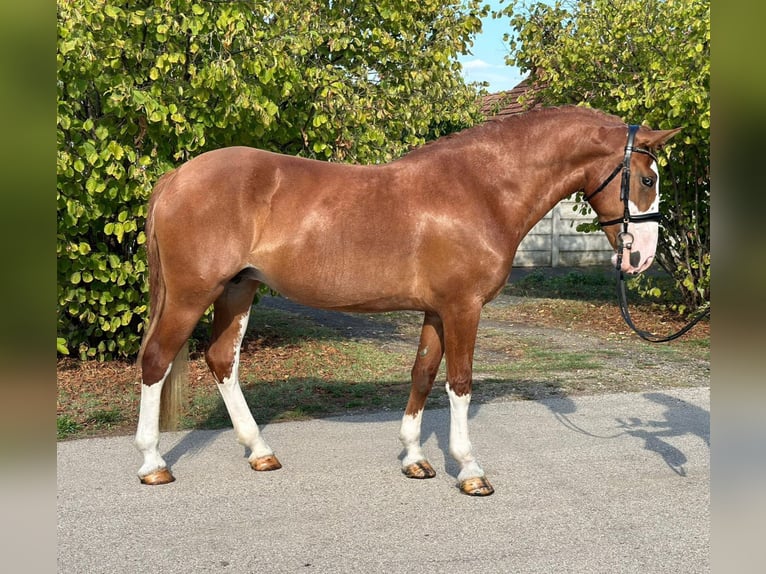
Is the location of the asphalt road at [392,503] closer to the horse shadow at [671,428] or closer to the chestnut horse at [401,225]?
the horse shadow at [671,428]

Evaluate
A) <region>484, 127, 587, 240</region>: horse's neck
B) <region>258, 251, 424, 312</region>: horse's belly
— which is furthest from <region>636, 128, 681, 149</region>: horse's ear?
<region>258, 251, 424, 312</region>: horse's belly

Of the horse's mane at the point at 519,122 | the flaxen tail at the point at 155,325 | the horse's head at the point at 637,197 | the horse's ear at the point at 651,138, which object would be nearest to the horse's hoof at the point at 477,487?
the horse's head at the point at 637,197

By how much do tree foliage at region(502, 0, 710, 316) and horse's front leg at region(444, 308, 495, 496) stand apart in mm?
5321

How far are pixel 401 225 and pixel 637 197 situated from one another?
1.39 m

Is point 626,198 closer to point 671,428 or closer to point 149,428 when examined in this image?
point 671,428

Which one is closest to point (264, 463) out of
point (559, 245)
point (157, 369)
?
point (157, 369)

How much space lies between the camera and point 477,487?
13.5 feet

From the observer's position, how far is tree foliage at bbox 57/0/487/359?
602 centimetres

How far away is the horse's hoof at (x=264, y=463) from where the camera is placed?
4.55 meters

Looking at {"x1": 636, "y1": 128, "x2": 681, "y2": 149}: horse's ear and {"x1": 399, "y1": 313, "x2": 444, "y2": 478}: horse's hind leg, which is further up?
{"x1": 636, "y1": 128, "x2": 681, "y2": 149}: horse's ear

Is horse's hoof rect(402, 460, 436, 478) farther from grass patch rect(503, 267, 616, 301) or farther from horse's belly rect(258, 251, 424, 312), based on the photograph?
grass patch rect(503, 267, 616, 301)

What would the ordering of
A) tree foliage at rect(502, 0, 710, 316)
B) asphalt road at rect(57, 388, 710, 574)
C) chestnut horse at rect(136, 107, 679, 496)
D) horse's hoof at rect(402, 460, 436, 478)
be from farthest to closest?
tree foliage at rect(502, 0, 710, 316) < horse's hoof at rect(402, 460, 436, 478) < chestnut horse at rect(136, 107, 679, 496) < asphalt road at rect(57, 388, 710, 574)
